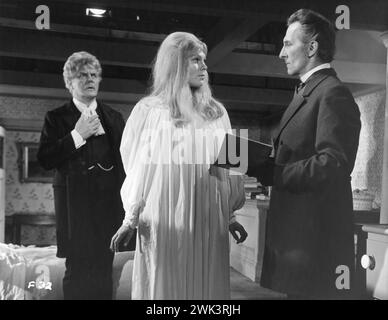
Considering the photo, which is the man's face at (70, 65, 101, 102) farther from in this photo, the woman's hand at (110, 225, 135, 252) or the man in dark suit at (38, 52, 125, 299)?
the woman's hand at (110, 225, 135, 252)

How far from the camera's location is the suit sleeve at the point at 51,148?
1396 millimetres

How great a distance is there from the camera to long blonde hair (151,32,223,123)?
1.37 m

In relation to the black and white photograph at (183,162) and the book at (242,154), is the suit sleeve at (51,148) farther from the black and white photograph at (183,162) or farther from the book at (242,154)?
the book at (242,154)

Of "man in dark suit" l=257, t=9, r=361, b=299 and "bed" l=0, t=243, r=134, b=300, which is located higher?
"man in dark suit" l=257, t=9, r=361, b=299

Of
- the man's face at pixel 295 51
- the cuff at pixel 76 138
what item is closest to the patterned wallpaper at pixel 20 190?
the cuff at pixel 76 138

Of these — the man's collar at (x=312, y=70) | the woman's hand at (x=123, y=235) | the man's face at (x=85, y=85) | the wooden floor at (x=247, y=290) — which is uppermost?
the man's collar at (x=312, y=70)

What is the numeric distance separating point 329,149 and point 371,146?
201 mm

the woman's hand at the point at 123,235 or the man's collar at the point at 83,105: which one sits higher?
the man's collar at the point at 83,105

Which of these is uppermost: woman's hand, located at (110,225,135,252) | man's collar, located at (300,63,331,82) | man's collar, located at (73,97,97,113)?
man's collar, located at (300,63,331,82)

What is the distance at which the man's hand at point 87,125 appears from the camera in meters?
1.40

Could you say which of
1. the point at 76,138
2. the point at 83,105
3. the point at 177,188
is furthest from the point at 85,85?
the point at 177,188

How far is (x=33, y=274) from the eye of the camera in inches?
55.2

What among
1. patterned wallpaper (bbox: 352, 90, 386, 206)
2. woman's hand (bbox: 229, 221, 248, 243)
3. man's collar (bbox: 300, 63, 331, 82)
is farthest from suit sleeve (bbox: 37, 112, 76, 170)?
patterned wallpaper (bbox: 352, 90, 386, 206)

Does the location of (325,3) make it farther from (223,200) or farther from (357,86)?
(223,200)
